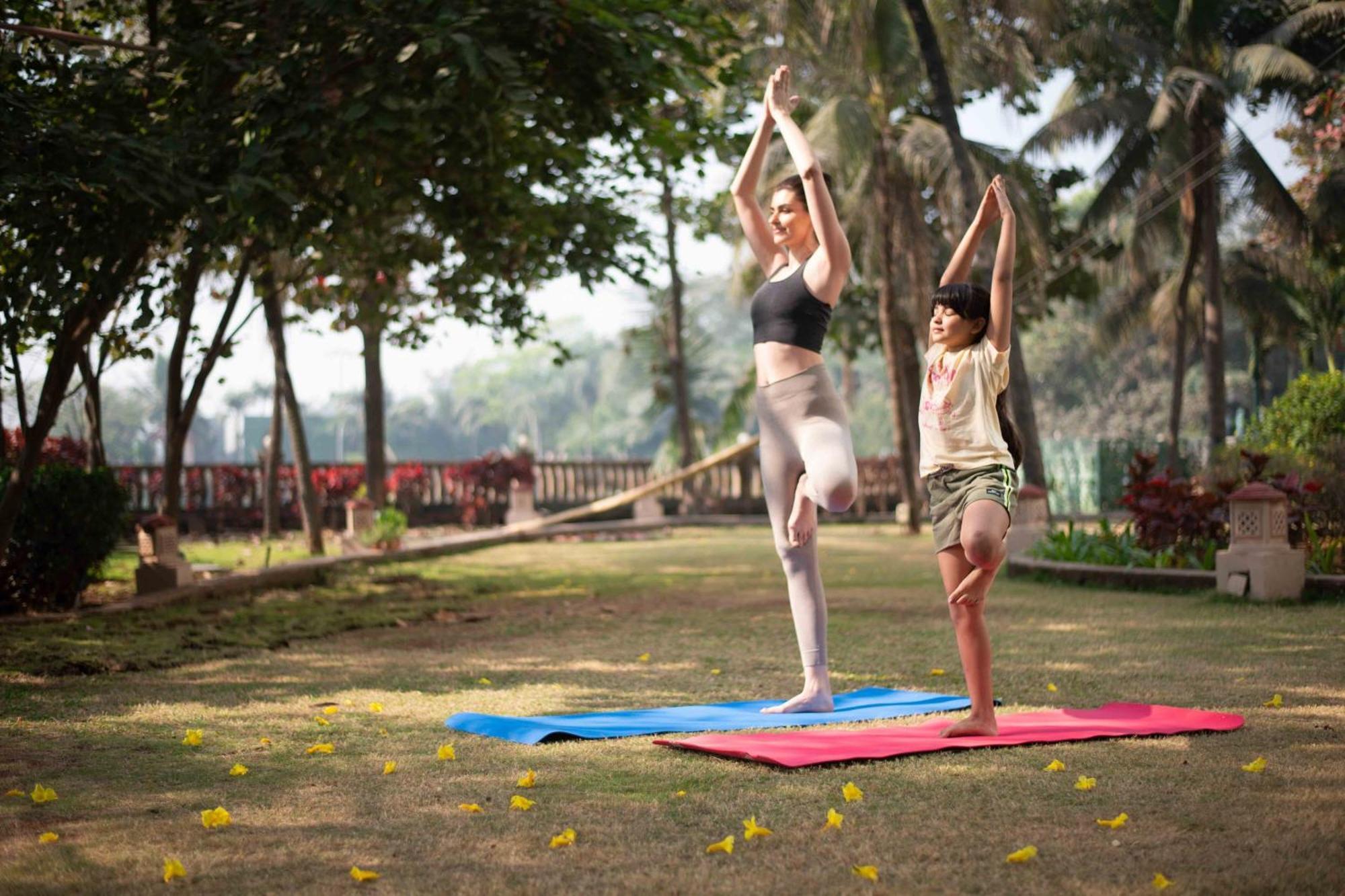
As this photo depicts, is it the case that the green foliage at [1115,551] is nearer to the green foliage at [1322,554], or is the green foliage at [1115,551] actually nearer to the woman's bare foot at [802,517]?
the green foliage at [1322,554]

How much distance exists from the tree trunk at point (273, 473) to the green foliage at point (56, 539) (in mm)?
7917

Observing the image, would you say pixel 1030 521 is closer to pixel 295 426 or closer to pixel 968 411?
pixel 295 426

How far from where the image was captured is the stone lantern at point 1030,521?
44.1 feet

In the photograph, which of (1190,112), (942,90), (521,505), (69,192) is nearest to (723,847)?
(69,192)

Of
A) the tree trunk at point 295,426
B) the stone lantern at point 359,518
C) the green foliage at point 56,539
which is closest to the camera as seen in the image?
the green foliage at point 56,539

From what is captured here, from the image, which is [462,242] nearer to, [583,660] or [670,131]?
[670,131]

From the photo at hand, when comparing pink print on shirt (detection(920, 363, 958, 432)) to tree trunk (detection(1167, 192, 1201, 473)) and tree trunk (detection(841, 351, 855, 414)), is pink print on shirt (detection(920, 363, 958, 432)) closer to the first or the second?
tree trunk (detection(1167, 192, 1201, 473))

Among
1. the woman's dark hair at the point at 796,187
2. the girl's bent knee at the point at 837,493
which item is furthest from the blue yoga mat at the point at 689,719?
the woman's dark hair at the point at 796,187

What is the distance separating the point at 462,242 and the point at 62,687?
6357mm

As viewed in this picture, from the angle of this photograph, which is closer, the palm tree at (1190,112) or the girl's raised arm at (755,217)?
the girl's raised arm at (755,217)

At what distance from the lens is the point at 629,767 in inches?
183

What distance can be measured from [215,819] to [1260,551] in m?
7.92

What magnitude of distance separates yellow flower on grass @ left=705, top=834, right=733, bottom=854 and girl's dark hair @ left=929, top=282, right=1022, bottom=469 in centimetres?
210

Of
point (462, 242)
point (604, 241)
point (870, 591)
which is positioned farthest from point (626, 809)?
point (604, 241)
